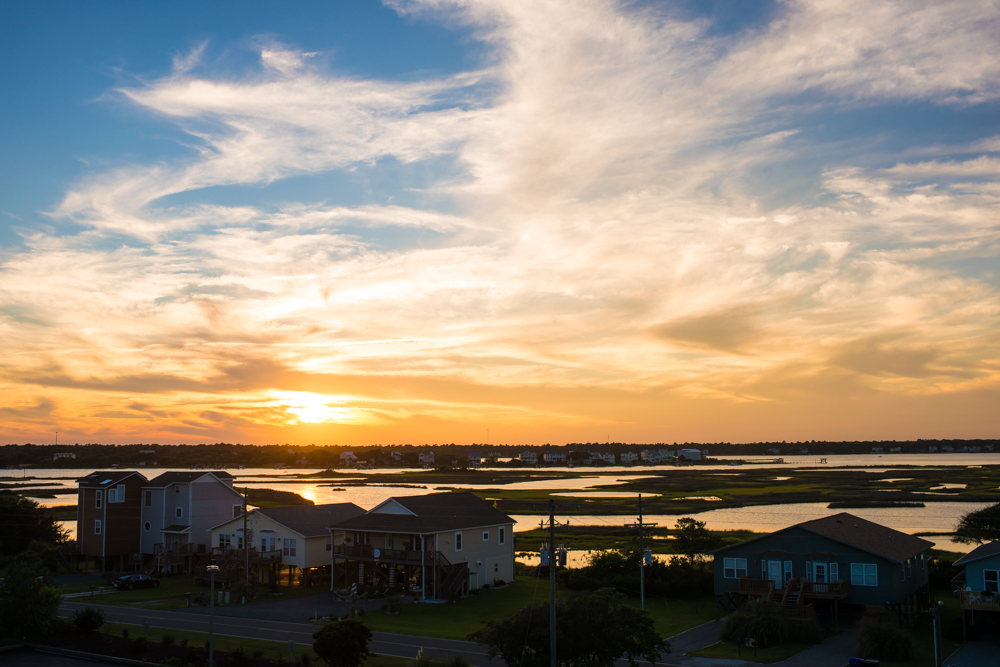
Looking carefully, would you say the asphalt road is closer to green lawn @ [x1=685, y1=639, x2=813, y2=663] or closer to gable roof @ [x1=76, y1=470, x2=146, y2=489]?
green lawn @ [x1=685, y1=639, x2=813, y2=663]

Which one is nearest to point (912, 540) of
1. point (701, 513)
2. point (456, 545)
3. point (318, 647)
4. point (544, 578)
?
point (544, 578)

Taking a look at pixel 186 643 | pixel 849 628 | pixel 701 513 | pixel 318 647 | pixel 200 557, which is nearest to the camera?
pixel 318 647

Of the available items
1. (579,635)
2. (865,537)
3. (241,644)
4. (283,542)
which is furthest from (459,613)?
(865,537)

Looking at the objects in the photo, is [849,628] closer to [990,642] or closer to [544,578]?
[990,642]

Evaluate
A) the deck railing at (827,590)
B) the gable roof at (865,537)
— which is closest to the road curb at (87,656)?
the gable roof at (865,537)

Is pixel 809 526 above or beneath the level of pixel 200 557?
above

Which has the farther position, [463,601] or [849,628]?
[463,601]

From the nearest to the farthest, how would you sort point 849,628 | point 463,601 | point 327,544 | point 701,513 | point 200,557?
1. point 849,628
2. point 463,601
3. point 327,544
4. point 200,557
5. point 701,513
